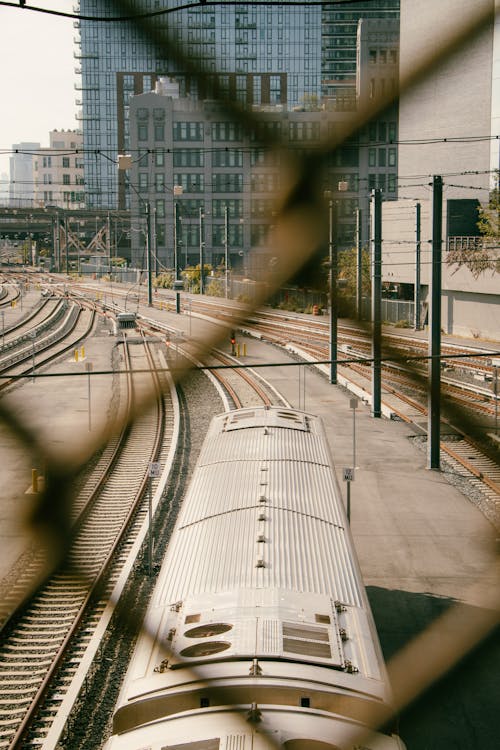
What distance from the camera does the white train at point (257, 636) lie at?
3.10 m

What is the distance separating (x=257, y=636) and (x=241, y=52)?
11.7 feet

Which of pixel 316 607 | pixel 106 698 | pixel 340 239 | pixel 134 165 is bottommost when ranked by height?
pixel 106 698

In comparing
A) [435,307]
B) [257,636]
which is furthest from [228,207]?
[435,307]

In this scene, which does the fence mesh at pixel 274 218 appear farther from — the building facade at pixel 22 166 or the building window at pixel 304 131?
the building facade at pixel 22 166

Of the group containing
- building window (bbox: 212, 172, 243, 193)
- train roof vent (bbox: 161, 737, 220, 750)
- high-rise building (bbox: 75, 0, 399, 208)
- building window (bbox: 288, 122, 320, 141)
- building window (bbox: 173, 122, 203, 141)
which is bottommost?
train roof vent (bbox: 161, 737, 220, 750)

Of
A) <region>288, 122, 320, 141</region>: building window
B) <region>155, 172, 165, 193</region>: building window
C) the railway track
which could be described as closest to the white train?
the railway track

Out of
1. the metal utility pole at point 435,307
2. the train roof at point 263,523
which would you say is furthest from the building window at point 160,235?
the metal utility pole at point 435,307

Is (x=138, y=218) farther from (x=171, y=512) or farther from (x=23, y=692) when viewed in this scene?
(x=171, y=512)

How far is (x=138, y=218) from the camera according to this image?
6.98 feet

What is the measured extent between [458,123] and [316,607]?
3.82 meters

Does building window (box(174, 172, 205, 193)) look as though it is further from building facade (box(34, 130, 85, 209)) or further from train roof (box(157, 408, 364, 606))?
train roof (box(157, 408, 364, 606))

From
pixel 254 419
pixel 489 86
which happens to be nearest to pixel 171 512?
pixel 254 419

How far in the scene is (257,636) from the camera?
4.25 metres

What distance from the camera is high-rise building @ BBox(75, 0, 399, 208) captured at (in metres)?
1.09
